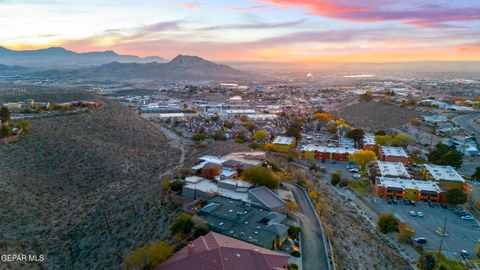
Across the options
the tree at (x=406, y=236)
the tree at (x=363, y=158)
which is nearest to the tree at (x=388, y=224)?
the tree at (x=406, y=236)

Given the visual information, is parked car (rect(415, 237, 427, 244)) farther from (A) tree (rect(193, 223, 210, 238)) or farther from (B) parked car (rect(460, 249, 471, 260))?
(A) tree (rect(193, 223, 210, 238))

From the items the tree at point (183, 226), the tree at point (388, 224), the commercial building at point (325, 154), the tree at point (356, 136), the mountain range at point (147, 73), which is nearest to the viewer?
the tree at point (183, 226)

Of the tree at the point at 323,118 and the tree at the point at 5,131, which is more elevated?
the tree at the point at 5,131

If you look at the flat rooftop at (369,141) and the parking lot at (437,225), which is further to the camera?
the flat rooftop at (369,141)

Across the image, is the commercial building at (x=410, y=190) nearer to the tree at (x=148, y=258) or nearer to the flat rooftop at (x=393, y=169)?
the flat rooftop at (x=393, y=169)

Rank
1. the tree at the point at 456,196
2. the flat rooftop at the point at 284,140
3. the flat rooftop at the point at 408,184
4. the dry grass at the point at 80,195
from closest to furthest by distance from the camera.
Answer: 1. the dry grass at the point at 80,195
2. the tree at the point at 456,196
3. the flat rooftop at the point at 408,184
4. the flat rooftop at the point at 284,140

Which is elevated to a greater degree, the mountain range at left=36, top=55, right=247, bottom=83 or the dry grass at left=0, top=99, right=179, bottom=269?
the mountain range at left=36, top=55, right=247, bottom=83

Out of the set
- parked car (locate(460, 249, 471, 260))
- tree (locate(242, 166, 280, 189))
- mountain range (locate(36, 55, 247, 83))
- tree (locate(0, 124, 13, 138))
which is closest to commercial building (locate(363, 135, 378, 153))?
parked car (locate(460, 249, 471, 260))
